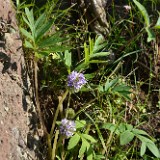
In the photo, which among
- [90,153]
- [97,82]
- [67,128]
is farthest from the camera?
[97,82]

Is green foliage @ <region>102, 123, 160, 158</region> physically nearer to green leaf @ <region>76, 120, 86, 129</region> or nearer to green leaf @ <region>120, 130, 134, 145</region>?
green leaf @ <region>120, 130, 134, 145</region>

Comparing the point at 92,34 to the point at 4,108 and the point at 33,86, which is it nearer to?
the point at 33,86

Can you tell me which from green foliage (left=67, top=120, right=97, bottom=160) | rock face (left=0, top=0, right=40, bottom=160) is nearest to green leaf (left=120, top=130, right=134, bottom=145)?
green foliage (left=67, top=120, right=97, bottom=160)

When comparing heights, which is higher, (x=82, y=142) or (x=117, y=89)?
(x=117, y=89)

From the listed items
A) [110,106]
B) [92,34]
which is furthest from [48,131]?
[92,34]

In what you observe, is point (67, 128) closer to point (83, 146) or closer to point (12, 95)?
point (83, 146)

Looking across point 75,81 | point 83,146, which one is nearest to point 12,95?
point 75,81
